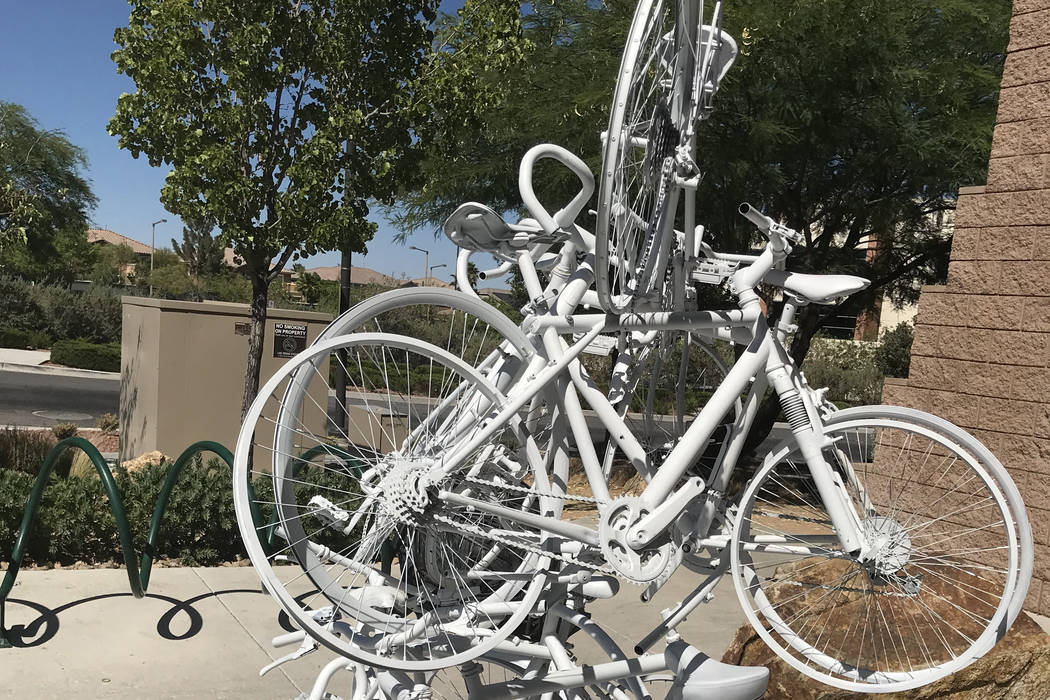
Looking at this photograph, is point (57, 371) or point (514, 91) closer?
point (514, 91)

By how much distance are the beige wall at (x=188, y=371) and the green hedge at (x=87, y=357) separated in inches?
692

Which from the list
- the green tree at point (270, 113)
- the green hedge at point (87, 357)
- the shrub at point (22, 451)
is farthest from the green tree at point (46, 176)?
the green tree at point (270, 113)

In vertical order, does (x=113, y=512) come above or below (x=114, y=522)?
above

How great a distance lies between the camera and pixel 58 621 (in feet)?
15.4

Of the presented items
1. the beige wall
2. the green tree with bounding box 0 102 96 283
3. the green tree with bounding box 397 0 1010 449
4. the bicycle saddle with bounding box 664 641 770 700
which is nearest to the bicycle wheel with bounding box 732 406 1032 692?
the bicycle saddle with bounding box 664 641 770 700

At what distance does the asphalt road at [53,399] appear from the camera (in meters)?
15.6

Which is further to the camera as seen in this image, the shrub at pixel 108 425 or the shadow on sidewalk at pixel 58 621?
the shrub at pixel 108 425

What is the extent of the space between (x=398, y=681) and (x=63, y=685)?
2059 mm

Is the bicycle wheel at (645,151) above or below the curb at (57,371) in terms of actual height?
above

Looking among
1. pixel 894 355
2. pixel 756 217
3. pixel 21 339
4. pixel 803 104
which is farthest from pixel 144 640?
pixel 21 339

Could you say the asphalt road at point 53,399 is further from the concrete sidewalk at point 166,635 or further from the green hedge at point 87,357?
the concrete sidewalk at point 166,635

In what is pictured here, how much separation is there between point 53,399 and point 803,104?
16.4 m

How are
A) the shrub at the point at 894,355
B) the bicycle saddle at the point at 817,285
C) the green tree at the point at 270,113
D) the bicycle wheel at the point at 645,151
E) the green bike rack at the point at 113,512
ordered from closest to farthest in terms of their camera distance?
the bicycle wheel at the point at 645,151
the bicycle saddle at the point at 817,285
the green bike rack at the point at 113,512
the green tree at the point at 270,113
the shrub at the point at 894,355

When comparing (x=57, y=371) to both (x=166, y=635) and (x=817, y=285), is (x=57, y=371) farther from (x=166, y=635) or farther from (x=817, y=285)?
(x=817, y=285)
